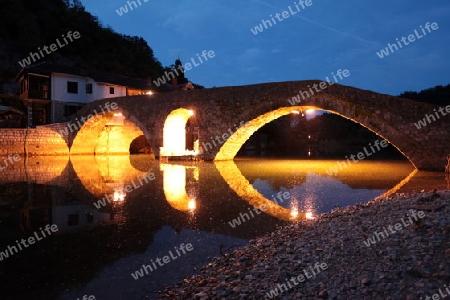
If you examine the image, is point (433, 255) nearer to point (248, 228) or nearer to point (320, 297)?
point (320, 297)

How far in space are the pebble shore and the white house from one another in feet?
106

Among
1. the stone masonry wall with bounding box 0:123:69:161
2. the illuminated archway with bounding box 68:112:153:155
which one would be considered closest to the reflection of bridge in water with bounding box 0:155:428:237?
the stone masonry wall with bounding box 0:123:69:161

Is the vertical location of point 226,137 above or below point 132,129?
below

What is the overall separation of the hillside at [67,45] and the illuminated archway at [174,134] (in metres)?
29.3

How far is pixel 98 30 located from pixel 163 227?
206 feet

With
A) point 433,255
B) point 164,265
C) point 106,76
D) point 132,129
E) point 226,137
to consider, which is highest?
point 106,76

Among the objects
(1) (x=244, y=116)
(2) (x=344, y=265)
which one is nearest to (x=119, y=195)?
(2) (x=344, y=265)

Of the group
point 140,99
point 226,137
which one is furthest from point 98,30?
point 226,137

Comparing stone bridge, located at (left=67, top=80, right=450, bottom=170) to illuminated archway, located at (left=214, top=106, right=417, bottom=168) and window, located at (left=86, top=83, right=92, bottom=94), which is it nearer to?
illuminated archway, located at (left=214, top=106, right=417, bottom=168)

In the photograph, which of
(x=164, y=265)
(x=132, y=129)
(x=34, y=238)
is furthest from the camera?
(x=132, y=129)

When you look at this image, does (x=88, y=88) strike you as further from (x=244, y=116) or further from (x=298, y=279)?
(x=298, y=279)

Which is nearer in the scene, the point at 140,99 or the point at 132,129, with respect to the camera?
the point at 140,99

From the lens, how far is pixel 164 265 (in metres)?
3.96

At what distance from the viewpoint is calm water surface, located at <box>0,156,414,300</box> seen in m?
3.53
